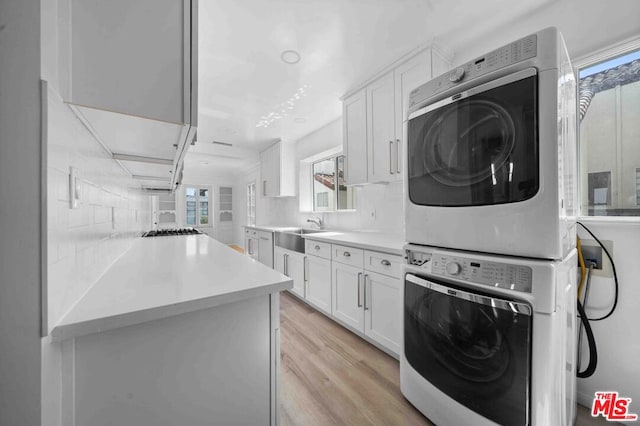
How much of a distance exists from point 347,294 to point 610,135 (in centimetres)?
203

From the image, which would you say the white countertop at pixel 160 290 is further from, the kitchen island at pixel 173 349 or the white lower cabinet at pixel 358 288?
the white lower cabinet at pixel 358 288

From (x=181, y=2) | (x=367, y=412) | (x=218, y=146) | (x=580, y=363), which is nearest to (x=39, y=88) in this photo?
(x=181, y=2)

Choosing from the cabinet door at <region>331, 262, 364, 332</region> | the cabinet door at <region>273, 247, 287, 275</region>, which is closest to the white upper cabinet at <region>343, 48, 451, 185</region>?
the cabinet door at <region>331, 262, 364, 332</region>

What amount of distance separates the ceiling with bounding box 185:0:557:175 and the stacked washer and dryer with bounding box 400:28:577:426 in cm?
79

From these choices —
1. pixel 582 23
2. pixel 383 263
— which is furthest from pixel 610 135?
pixel 383 263

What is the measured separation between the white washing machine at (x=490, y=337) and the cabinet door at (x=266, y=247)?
9.23 ft

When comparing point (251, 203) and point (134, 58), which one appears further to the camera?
point (251, 203)

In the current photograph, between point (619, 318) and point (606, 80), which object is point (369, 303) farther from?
point (606, 80)

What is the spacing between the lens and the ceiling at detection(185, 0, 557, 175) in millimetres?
1543

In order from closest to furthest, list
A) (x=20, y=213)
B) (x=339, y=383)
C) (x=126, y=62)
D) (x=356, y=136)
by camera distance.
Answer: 1. (x=20, y=213)
2. (x=126, y=62)
3. (x=339, y=383)
4. (x=356, y=136)

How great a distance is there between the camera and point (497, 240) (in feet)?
3.30

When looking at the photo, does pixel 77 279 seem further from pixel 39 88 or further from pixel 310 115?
pixel 310 115

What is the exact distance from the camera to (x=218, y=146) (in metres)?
4.74

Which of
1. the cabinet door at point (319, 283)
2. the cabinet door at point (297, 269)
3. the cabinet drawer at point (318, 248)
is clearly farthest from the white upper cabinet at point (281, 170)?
the cabinet door at point (319, 283)
